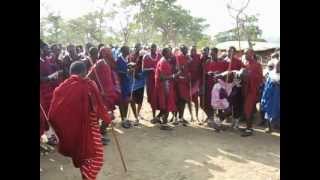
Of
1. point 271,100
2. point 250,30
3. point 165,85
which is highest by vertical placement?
point 250,30

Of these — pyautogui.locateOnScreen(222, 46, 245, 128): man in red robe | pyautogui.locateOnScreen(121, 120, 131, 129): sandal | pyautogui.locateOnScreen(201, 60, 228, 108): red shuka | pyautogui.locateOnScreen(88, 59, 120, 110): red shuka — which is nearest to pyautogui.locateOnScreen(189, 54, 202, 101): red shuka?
pyautogui.locateOnScreen(201, 60, 228, 108): red shuka

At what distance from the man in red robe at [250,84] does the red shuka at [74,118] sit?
4.09 metres

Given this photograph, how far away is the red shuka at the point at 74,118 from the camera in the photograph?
497cm

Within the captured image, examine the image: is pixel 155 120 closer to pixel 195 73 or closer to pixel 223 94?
pixel 195 73

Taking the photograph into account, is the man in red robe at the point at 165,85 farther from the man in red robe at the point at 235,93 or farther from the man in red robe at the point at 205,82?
the man in red robe at the point at 235,93

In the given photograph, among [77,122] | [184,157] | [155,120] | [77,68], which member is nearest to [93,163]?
[77,122]

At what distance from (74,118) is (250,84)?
4.34 metres

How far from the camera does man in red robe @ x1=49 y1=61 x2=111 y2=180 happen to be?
4.97m

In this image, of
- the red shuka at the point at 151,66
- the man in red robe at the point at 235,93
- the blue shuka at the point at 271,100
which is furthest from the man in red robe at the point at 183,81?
the blue shuka at the point at 271,100

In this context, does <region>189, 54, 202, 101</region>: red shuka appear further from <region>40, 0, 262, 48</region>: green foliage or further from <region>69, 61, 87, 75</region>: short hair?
<region>40, 0, 262, 48</region>: green foliage

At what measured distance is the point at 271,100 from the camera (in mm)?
8227
